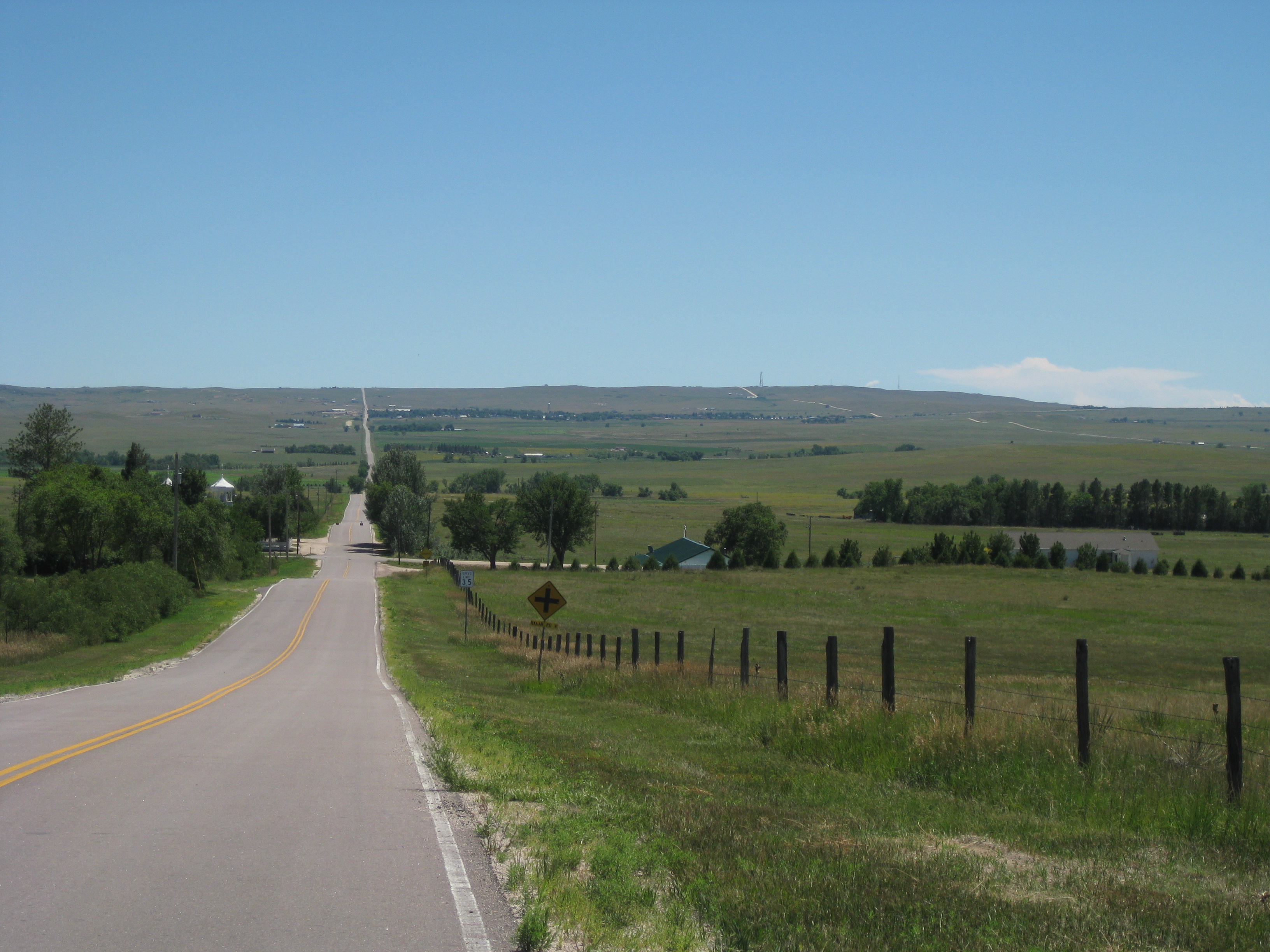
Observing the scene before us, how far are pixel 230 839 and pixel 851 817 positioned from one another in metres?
5.10

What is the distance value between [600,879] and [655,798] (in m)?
2.92

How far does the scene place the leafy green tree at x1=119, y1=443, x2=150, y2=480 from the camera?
96.9 metres

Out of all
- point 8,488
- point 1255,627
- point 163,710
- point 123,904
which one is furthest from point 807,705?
point 8,488

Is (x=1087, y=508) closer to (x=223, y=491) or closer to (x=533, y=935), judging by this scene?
(x=223, y=491)

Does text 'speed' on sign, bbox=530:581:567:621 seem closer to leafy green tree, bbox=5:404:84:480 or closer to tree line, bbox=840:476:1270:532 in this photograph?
leafy green tree, bbox=5:404:84:480

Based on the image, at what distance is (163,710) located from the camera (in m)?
18.1

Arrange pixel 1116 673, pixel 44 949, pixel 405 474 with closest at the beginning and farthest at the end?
pixel 44 949 → pixel 1116 673 → pixel 405 474

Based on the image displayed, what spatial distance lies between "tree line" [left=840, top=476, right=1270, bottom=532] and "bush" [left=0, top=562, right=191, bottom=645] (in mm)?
123004

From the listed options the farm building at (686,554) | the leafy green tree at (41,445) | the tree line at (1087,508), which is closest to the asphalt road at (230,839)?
the farm building at (686,554)

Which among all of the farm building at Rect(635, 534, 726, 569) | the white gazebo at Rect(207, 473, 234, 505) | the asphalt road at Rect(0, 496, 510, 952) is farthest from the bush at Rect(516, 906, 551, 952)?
the white gazebo at Rect(207, 473, 234, 505)

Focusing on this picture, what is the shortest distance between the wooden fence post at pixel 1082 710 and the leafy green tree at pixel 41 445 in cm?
10922

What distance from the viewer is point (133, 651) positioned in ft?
146

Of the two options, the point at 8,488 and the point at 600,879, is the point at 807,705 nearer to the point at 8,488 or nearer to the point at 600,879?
the point at 600,879

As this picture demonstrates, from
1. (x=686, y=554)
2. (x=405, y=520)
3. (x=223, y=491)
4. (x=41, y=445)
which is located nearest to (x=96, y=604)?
(x=405, y=520)
